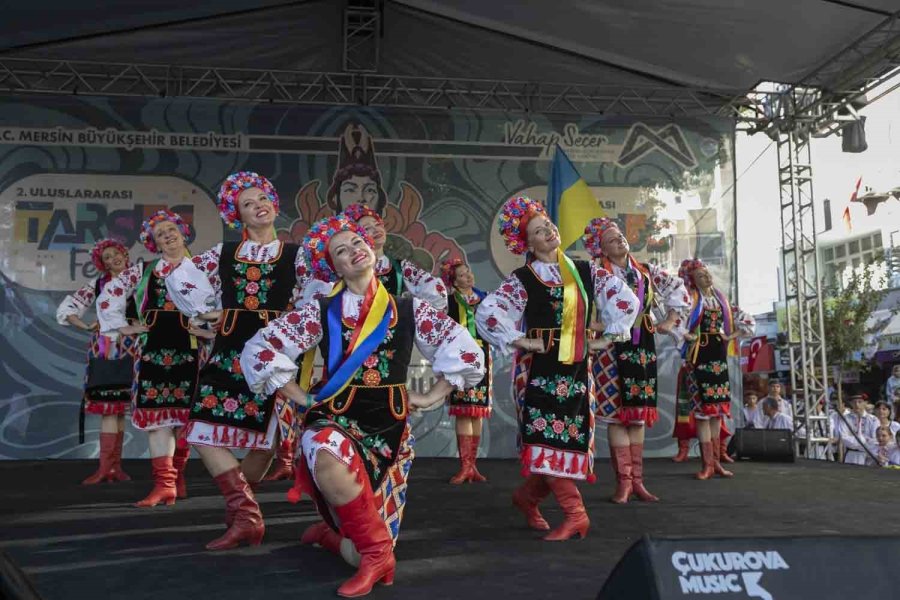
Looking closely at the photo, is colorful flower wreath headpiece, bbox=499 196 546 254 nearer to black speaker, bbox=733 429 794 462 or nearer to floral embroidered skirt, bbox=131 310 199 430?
floral embroidered skirt, bbox=131 310 199 430

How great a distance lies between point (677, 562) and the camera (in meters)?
1.46

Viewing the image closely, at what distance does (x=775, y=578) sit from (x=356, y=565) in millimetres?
1418

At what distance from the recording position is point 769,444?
671cm

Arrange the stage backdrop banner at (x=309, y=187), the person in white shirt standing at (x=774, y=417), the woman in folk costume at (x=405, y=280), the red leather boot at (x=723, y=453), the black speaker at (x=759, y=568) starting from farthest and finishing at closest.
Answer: the person in white shirt standing at (x=774, y=417), the stage backdrop banner at (x=309, y=187), the red leather boot at (x=723, y=453), the woman in folk costume at (x=405, y=280), the black speaker at (x=759, y=568)

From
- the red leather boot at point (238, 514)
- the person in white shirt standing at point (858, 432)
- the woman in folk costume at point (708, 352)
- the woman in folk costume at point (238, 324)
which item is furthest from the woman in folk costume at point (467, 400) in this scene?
the person in white shirt standing at point (858, 432)

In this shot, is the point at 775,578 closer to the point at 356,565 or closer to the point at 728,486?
the point at 356,565

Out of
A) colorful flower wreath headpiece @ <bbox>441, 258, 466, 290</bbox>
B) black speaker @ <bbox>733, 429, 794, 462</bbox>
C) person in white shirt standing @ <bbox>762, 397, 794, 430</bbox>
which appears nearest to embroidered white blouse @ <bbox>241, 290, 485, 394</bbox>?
colorful flower wreath headpiece @ <bbox>441, 258, 466, 290</bbox>

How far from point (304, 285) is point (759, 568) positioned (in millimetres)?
2221

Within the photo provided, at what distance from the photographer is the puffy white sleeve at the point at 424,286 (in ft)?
15.3

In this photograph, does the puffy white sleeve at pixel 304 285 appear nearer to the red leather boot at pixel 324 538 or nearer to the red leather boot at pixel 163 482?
the red leather boot at pixel 324 538

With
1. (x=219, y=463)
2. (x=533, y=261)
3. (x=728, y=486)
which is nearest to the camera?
(x=219, y=463)

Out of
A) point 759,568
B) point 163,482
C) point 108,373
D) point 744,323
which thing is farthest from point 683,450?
point 759,568

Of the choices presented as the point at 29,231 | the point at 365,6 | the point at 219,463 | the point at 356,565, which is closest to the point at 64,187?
the point at 29,231

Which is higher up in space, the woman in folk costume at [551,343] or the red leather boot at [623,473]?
the woman in folk costume at [551,343]
